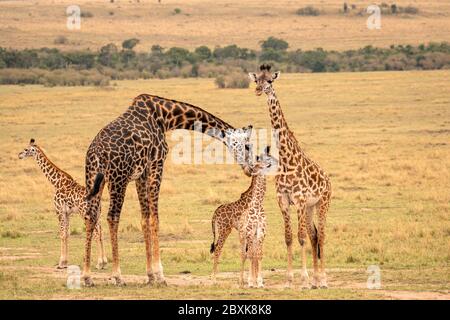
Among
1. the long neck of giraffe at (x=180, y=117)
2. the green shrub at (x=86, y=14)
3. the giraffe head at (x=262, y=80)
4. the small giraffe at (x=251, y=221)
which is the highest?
the green shrub at (x=86, y=14)

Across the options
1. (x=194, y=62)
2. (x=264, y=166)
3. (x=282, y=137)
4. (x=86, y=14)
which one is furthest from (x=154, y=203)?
(x=86, y=14)

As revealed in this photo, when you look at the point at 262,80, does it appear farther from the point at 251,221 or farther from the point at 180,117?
the point at 251,221

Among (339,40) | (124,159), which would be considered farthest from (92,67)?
(124,159)

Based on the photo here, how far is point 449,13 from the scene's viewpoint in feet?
292

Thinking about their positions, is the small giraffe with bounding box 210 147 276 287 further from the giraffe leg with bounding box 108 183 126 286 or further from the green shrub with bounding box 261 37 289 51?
the green shrub with bounding box 261 37 289 51

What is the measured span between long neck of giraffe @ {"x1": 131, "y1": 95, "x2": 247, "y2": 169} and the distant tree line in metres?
39.0

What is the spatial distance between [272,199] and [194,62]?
44.3 metres

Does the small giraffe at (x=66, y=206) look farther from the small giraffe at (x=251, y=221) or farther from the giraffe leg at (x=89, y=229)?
the small giraffe at (x=251, y=221)

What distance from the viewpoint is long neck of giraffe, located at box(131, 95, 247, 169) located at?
472 inches

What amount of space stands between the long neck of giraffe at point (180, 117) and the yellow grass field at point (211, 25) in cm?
6084

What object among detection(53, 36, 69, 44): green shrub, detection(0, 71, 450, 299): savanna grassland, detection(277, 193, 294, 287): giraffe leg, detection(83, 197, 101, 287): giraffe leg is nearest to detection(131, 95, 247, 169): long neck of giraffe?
detection(277, 193, 294, 287): giraffe leg

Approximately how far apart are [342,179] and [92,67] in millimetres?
39875

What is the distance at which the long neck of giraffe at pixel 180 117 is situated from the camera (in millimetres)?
11984

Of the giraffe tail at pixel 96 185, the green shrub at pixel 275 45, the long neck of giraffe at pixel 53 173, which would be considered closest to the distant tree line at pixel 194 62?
the green shrub at pixel 275 45
